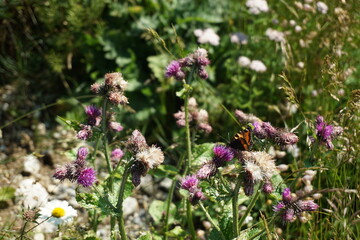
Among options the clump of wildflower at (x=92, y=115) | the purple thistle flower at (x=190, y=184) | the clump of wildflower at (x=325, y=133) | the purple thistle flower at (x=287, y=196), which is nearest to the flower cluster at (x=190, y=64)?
the clump of wildflower at (x=92, y=115)

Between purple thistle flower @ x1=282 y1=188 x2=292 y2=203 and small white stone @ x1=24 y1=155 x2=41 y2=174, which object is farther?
small white stone @ x1=24 y1=155 x2=41 y2=174

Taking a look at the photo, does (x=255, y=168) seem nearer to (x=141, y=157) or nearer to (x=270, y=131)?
(x=270, y=131)

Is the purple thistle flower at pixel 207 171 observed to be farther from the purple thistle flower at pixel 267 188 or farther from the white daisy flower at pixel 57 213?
the white daisy flower at pixel 57 213

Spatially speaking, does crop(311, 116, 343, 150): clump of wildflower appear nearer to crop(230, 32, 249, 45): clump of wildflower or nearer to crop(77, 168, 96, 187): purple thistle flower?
crop(77, 168, 96, 187): purple thistle flower

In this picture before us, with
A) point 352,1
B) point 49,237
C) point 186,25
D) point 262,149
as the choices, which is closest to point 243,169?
point 262,149

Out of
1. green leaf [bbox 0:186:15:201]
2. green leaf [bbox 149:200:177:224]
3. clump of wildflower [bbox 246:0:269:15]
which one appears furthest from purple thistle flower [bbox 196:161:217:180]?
clump of wildflower [bbox 246:0:269:15]

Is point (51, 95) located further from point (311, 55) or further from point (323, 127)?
point (323, 127)

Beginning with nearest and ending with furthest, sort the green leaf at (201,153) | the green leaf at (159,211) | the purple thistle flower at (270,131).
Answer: the purple thistle flower at (270,131) < the green leaf at (201,153) < the green leaf at (159,211)
